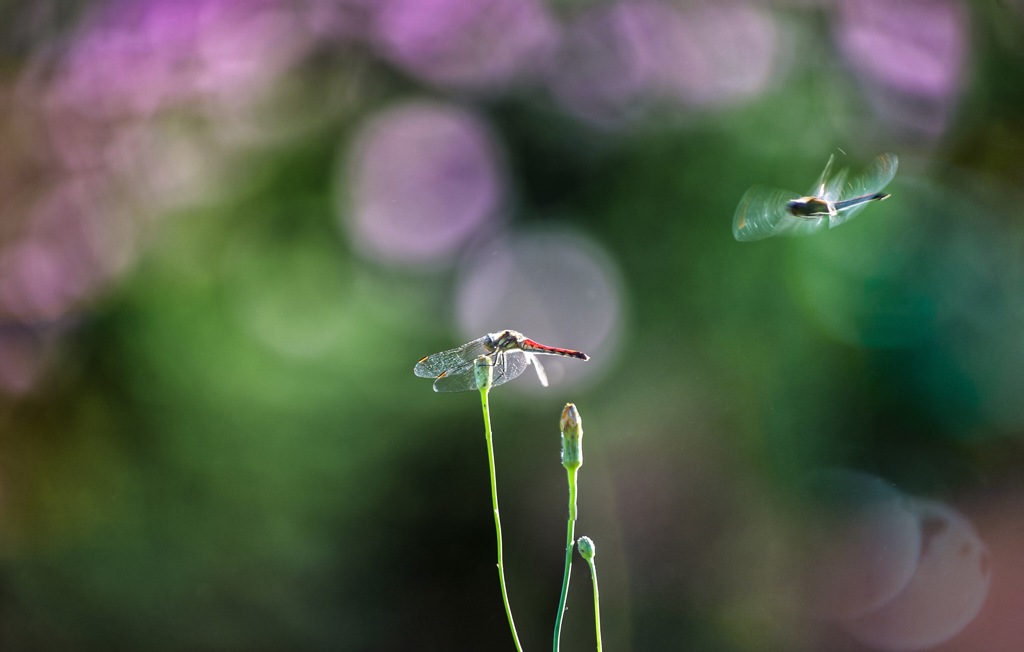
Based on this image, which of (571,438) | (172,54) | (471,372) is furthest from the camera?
(172,54)

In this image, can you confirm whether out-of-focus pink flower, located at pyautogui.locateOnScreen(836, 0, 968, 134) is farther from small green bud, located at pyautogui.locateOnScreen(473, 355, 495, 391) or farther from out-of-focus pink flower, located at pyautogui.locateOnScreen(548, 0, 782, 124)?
small green bud, located at pyautogui.locateOnScreen(473, 355, 495, 391)

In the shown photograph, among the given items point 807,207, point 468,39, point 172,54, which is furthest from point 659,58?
point 807,207

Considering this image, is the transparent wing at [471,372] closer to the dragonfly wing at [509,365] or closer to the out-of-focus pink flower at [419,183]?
the dragonfly wing at [509,365]

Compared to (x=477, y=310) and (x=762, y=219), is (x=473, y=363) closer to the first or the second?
(x=762, y=219)

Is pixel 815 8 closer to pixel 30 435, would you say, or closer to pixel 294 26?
pixel 294 26

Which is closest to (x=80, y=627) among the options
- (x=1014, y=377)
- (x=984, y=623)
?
(x=984, y=623)

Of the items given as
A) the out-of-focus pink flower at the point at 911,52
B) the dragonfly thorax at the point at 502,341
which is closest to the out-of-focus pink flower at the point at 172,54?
the out-of-focus pink flower at the point at 911,52

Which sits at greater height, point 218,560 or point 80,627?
point 218,560
